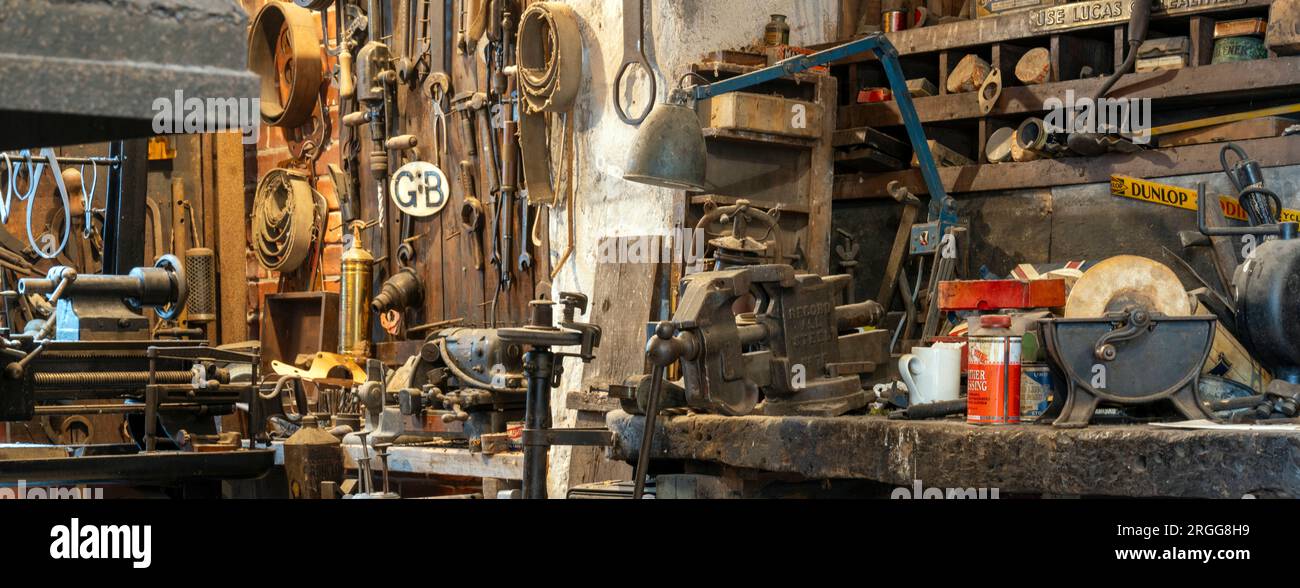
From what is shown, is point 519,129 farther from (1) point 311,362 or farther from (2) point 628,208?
(1) point 311,362

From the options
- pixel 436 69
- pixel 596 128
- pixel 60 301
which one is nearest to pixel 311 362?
pixel 436 69

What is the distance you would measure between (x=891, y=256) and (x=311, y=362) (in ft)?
10.00

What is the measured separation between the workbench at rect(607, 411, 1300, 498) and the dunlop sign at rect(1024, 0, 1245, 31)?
2.07m

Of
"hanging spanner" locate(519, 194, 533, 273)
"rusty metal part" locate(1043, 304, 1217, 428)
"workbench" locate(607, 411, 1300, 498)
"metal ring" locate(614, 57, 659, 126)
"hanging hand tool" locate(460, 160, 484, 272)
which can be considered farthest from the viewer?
"hanging hand tool" locate(460, 160, 484, 272)

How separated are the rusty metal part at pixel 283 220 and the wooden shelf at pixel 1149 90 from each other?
11.4 ft

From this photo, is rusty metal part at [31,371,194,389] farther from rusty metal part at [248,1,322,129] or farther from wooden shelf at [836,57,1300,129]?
rusty metal part at [248,1,322,129]

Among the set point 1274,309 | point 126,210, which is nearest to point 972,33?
point 1274,309

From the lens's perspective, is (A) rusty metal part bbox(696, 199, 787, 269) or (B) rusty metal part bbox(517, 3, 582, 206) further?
(B) rusty metal part bbox(517, 3, 582, 206)

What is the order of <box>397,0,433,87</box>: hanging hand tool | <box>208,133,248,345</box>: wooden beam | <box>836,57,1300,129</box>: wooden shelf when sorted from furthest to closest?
1. <box>208,133,248,345</box>: wooden beam
2. <box>397,0,433,87</box>: hanging hand tool
3. <box>836,57,1300,129</box>: wooden shelf

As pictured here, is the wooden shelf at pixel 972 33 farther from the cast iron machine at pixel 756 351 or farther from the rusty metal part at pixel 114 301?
the rusty metal part at pixel 114 301

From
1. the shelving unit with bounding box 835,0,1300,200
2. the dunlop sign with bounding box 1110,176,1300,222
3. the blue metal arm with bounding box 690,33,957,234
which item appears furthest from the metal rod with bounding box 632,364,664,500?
the shelving unit with bounding box 835,0,1300,200

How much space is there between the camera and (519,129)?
6.20 metres

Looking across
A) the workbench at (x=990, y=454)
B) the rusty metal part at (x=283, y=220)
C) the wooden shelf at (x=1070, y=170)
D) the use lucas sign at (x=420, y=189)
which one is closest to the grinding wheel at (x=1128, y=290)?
the workbench at (x=990, y=454)

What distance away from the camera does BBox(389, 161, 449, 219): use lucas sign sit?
22.7 feet
